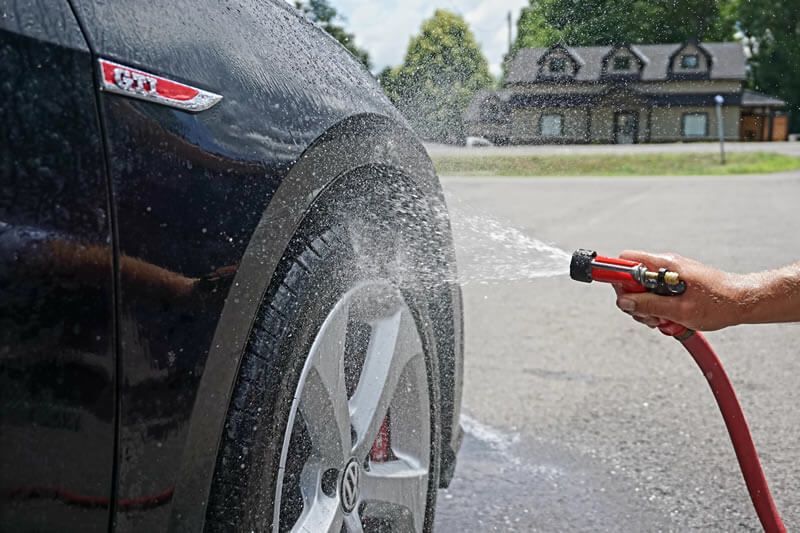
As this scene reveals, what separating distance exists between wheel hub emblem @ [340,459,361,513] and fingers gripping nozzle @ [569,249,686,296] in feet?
2.00

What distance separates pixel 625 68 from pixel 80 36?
1818 mm

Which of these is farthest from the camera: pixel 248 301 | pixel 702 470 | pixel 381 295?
pixel 702 470

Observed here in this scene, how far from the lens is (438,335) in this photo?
2146 millimetres

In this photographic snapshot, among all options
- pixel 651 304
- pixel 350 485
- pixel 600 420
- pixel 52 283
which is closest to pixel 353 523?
pixel 350 485

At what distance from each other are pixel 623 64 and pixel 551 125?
291 mm

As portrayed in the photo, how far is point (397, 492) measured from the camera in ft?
6.12

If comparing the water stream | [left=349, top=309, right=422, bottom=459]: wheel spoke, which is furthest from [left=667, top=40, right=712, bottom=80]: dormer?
[left=349, top=309, right=422, bottom=459]: wheel spoke

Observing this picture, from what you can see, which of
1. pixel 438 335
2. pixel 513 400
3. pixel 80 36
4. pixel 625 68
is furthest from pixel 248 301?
pixel 513 400

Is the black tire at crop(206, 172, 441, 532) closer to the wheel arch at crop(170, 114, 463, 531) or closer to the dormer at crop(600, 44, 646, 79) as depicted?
the wheel arch at crop(170, 114, 463, 531)

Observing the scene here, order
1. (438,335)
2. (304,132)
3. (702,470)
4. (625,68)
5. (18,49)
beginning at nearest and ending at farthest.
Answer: (18,49) < (304,132) < (438,335) < (625,68) < (702,470)

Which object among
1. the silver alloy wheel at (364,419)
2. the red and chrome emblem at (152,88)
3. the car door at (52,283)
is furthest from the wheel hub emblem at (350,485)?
the red and chrome emblem at (152,88)

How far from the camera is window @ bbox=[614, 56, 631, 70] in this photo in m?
2.57

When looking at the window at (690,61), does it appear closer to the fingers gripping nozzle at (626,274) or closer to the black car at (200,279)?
the fingers gripping nozzle at (626,274)

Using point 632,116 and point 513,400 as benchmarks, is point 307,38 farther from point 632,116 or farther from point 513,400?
point 513,400
